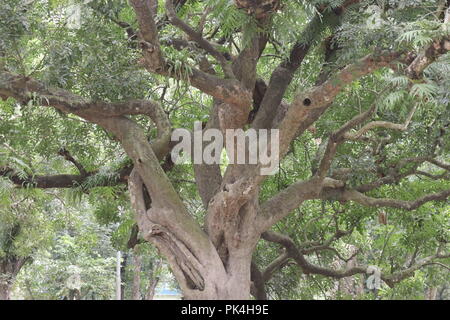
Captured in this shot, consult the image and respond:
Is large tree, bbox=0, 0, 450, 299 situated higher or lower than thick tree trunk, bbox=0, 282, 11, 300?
higher

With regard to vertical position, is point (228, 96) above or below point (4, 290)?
above

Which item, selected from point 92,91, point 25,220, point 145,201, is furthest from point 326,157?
point 25,220

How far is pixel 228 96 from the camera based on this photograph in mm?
5434

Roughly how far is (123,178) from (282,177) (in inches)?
83.4

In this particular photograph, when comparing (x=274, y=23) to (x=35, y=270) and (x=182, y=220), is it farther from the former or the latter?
(x=35, y=270)

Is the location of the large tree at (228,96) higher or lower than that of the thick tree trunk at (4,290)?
higher

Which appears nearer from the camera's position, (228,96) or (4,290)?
(228,96)

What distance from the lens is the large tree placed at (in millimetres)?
4699

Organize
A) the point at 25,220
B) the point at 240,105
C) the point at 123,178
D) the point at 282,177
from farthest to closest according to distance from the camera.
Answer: the point at 25,220, the point at 282,177, the point at 123,178, the point at 240,105

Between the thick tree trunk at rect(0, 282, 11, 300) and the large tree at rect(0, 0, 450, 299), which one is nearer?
the large tree at rect(0, 0, 450, 299)

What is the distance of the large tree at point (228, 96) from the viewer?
4699 mm

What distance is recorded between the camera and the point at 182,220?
17.8ft

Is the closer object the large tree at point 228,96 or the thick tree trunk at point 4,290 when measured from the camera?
the large tree at point 228,96

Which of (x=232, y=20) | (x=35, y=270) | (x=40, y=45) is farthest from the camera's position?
(x=35, y=270)
